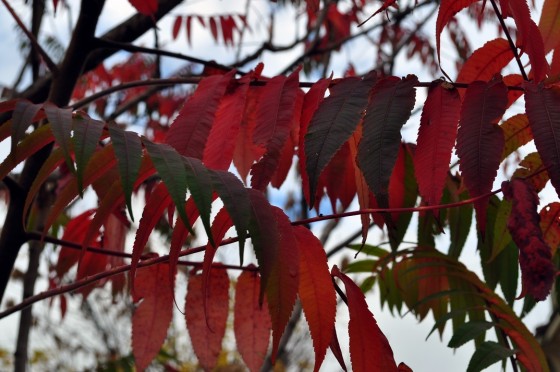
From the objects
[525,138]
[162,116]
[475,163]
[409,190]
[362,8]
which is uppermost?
[362,8]

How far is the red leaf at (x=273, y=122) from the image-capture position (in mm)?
986

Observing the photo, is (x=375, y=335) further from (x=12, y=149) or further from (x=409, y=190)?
(x=409, y=190)

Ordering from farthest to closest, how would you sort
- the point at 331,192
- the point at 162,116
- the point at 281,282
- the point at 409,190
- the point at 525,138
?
the point at 162,116
the point at 409,190
the point at 331,192
the point at 525,138
the point at 281,282

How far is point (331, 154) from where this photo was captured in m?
0.91

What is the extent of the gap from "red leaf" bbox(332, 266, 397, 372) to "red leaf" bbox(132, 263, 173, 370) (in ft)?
1.16

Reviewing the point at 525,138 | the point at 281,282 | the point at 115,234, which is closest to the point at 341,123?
the point at 281,282

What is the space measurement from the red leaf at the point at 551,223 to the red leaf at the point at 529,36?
0.21 metres

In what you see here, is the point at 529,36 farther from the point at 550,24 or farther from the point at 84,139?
the point at 84,139

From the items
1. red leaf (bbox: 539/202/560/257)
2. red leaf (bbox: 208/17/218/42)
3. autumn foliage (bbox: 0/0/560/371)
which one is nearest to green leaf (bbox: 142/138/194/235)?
autumn foliage (bbox: 0/0/560/371)

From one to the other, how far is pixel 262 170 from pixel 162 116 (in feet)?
11.2

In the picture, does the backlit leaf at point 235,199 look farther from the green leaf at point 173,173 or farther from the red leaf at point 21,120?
the red leaf at point 21,120

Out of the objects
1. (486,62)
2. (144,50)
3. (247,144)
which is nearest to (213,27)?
(144,50)

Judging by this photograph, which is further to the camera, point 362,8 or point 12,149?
point 362,8

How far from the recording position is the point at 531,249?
2.52 ft
